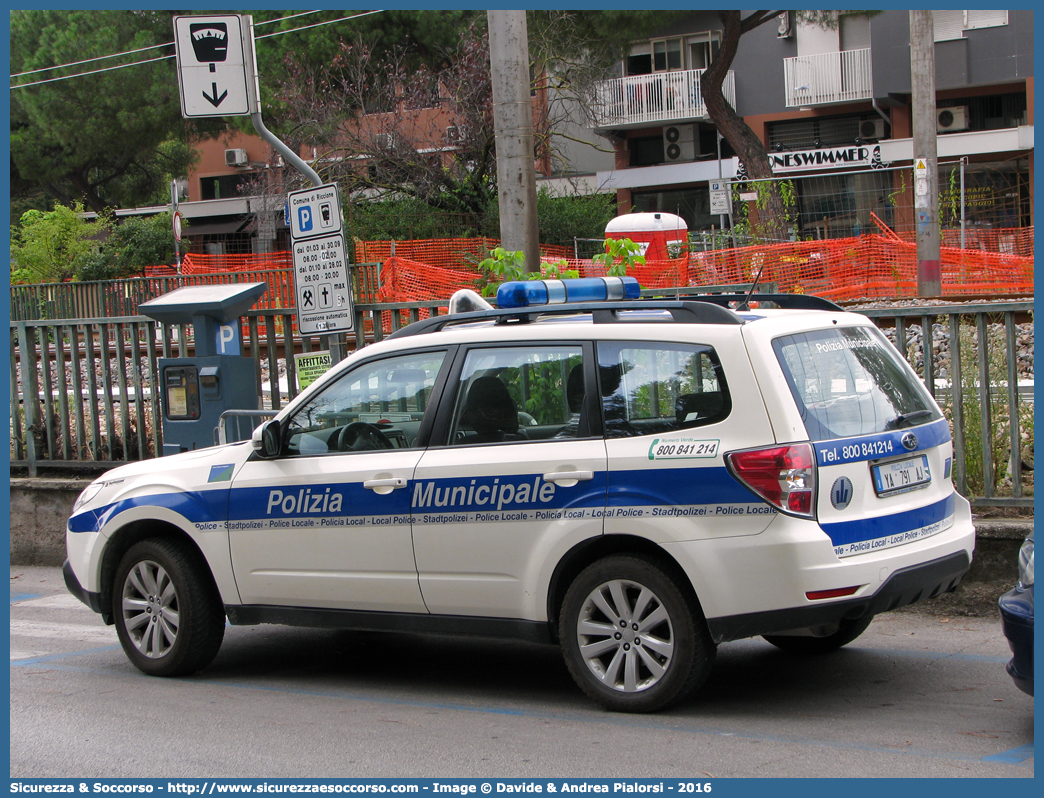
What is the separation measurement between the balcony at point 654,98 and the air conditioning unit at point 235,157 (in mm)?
14393

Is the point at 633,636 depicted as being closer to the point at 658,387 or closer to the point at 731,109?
the point at 658,387

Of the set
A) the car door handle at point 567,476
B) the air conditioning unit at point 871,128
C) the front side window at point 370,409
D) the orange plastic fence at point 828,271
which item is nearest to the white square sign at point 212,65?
the front side window at point 370,409

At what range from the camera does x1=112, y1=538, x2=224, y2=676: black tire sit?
6012 millimetres

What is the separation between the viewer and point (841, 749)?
4496 millimetres

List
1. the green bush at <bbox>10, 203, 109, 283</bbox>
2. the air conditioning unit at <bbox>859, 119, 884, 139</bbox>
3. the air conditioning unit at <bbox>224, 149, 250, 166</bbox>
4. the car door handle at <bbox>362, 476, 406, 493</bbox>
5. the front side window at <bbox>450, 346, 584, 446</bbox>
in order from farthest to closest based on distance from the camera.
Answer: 1. the air conditioning unit at <bbox>224, 149, 250, 166</bbox>
2. the air conditioning unit at <bbox>859, 119, 884, 139</bbox>
3. the green bush at <bbox>10, 203, 109, 283</bbox>
4. the car door handle at <bbox>362, 476, 406, 493</bbox>
5. the front side window at <bbox>450, 346, 584, 446</bbox>

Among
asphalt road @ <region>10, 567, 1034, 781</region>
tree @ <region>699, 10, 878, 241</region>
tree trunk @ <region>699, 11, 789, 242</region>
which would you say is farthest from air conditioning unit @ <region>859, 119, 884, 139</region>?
asphalt road @ <region>10, 567, 1034, 781</region>

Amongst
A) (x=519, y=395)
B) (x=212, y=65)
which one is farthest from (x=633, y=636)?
(x=212, y=65)

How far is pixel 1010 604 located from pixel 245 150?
43.0m

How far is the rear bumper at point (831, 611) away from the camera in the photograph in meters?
4.59

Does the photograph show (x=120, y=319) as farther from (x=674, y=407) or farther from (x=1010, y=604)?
(x=1010, y=604)

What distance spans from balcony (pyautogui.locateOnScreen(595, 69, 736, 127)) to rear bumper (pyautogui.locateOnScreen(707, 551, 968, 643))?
32485mm

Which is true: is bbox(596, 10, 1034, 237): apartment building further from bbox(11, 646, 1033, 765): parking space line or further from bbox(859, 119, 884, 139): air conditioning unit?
bbox(11, 646, 1033, 765): parking space line

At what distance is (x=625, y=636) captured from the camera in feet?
16.2

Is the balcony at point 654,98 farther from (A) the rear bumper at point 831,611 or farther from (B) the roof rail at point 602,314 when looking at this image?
(A) the rear bumper at point 831,611
